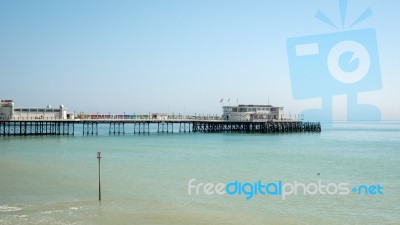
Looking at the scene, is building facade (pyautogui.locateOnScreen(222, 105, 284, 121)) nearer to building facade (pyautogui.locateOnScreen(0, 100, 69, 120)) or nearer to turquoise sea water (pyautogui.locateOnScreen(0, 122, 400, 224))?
building facade (pyautogui.locateOnScreen(0, 100, 69, 120))

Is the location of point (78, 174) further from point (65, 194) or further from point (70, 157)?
point (70, 157)

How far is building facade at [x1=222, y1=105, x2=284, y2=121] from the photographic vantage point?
85.3 m

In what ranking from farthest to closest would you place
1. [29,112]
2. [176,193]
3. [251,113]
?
[251,113] → [29,112] → [176,193]

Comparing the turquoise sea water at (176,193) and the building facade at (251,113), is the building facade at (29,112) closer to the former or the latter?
the turquoise sea water at (176,193)

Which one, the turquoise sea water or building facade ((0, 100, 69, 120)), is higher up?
building facade ((0, 100, 69, 120))

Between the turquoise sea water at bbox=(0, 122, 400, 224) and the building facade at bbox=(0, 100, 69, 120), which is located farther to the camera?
the building facade at bbox=(0, 100, 69, 120)

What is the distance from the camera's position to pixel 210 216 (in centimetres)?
1670

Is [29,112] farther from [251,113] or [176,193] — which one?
[176,193]

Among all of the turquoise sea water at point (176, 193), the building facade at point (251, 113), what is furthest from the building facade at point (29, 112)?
the building facade at point (251, 113)

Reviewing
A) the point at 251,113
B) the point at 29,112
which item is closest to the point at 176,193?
the point at 29,112

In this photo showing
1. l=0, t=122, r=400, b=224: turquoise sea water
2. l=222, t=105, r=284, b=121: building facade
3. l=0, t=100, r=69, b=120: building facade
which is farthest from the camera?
l=222, t=105, r=284, b=121: building facade

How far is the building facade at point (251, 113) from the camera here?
8531 centimetres

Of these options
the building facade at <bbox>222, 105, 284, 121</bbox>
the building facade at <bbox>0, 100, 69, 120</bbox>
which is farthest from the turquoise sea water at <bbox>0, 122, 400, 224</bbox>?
the building facade at <bbox>222, 105, 284, 121</bbox>

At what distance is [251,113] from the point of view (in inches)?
3378
